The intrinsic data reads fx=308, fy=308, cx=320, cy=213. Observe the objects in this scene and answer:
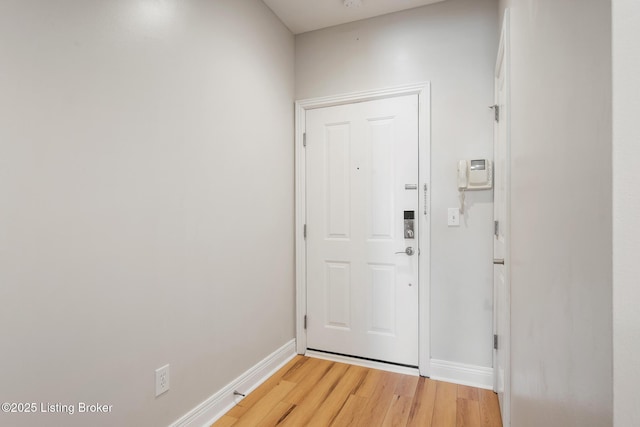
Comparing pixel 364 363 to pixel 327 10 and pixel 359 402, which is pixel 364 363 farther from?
pixel 327 10

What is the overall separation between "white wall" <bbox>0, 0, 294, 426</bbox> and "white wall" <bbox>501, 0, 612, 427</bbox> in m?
1.52

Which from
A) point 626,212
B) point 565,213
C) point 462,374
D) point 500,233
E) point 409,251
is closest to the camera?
point 626,212

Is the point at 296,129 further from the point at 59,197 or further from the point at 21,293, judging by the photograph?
the point at 21,293

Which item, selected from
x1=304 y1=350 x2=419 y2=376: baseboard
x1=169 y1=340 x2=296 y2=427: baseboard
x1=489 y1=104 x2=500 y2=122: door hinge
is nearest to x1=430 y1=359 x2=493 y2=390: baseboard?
x1=304 y1=350 x2=419 y2=376: baseboard

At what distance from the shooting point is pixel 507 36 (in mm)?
1515

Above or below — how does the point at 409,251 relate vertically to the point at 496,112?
below

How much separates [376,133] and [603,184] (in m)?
2.07

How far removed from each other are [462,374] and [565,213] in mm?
1970

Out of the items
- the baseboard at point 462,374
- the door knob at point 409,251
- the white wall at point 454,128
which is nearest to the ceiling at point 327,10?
the white wall at point 454,128

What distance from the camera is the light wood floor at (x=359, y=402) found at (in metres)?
1.79

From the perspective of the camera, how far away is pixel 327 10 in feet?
7.79

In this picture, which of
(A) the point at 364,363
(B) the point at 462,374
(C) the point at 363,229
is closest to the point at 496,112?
(C) the point at 363,229

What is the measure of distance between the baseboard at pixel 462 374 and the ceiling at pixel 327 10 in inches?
104

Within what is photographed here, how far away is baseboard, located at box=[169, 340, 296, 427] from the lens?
167 cm
